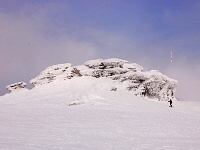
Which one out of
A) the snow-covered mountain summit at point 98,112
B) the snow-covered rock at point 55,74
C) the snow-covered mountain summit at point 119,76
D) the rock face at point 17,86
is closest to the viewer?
the snow-covered mountain summit at point 98,112

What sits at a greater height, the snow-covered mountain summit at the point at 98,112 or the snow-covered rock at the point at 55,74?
the snow-covered rock at the point at 55,74

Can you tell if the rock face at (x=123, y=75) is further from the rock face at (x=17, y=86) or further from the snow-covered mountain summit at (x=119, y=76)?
the rock face at (x=17, y=86)

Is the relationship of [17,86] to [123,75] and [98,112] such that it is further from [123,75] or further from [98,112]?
[98,112]

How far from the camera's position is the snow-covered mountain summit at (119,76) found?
51.4 meters

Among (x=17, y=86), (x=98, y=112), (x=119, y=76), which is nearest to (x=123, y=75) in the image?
(x=119, y=76)

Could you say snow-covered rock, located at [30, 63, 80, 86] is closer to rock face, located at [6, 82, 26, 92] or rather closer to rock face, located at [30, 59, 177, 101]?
rock face, located at [30, 59, 177, 101]

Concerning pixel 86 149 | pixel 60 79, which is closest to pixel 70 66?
pixel 60 79

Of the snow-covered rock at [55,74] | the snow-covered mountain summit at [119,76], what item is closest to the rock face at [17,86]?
the snow-covered mountain summit at [119,76]

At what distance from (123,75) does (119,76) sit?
2.75ft

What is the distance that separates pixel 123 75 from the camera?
174 ft

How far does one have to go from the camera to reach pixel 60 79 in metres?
57.6

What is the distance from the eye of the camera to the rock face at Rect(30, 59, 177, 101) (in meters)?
51.5

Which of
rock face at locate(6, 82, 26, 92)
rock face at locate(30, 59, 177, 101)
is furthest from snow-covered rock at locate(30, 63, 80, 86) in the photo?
rock face at locate(6, 82, 26, 92)

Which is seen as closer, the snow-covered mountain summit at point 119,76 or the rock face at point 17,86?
the snow-covered mountain summit at point 119,76
